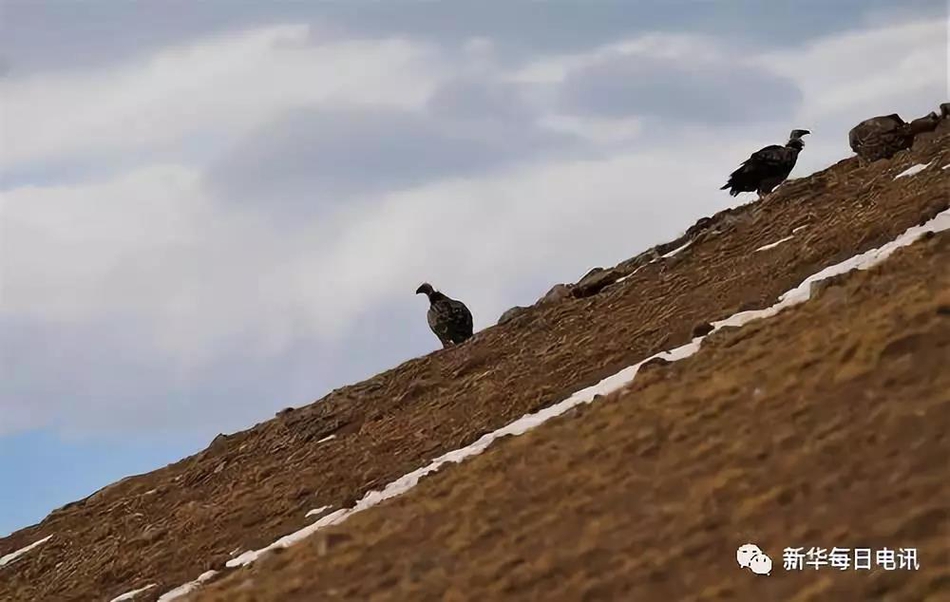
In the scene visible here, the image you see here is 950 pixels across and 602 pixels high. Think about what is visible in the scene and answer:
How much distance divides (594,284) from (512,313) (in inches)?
105

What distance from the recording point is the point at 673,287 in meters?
28.2

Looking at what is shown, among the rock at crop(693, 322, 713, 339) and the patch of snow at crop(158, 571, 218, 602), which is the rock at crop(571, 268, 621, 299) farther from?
the patch of snow at crop(158, 571, 218, 602)

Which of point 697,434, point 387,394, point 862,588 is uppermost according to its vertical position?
point 387,394

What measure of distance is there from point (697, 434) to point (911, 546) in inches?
188

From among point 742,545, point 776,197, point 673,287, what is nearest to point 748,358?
point 742,545

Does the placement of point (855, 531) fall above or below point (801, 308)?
below

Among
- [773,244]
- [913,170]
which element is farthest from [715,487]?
[913,170]

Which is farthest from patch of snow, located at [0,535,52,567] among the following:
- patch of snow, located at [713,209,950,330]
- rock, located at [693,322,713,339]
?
patch of snow, located at [713,209,950,330]

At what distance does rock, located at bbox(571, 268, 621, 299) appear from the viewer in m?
32.0

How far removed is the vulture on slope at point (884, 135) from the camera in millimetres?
32969

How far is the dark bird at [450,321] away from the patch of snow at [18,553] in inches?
483

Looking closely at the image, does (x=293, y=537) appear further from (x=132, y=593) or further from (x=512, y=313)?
(x=512, y=313)

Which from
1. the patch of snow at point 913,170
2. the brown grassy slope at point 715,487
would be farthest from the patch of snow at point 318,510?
the patch of snow at point 913,170

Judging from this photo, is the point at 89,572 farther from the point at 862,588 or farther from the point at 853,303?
the point at 862,588
